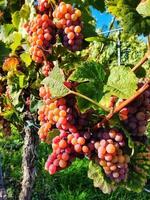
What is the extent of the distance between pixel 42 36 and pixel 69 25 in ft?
0.19

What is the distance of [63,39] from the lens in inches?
37.9

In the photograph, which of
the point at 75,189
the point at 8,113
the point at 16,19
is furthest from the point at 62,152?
the point at 75,189

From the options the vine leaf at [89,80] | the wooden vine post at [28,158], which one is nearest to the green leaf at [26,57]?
the vine leaf at [89,80]

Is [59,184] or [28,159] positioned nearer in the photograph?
[28,159]

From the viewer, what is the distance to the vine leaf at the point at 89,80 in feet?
2.67

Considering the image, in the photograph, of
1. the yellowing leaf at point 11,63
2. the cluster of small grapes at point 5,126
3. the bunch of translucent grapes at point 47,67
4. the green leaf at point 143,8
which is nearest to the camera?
the green leaf at point 143,8

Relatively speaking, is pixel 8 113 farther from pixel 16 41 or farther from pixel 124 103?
pixel 124 103

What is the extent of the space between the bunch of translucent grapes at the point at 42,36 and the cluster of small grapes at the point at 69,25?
25 millimetres

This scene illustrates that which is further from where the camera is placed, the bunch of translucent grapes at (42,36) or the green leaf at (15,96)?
the green leaf at (15,96)

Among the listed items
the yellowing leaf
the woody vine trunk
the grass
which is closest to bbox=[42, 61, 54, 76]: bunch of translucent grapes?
the yellowing leaf

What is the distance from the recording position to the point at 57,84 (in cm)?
84

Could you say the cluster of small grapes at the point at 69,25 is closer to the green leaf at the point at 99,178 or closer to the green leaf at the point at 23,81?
the green leaf at the point at 99,178

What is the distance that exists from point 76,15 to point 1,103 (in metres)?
0.82

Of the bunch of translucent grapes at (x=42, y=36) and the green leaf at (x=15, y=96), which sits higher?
the bunch of translucent grapes at (x=42, y=36)
